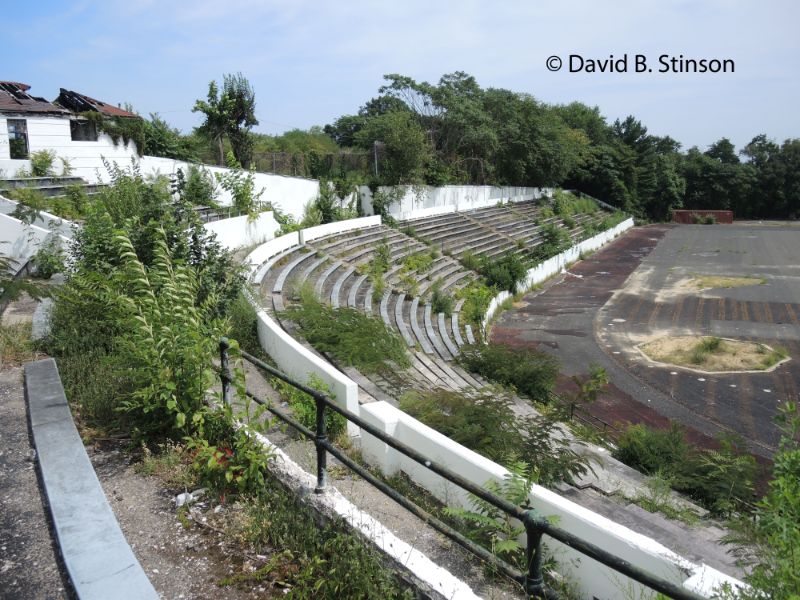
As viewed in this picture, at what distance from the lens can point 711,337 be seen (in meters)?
18.9

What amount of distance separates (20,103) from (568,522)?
22681mm

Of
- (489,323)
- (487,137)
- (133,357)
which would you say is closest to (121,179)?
(133,357)

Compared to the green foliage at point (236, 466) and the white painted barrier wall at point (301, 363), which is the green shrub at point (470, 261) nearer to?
the white painted barrier wall at point (301, 363)

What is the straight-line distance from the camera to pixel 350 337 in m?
8.91

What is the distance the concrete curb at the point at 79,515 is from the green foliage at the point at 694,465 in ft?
19.3

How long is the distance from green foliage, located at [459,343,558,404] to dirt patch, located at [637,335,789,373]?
5.91 meters

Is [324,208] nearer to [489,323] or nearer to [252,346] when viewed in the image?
[489,323]

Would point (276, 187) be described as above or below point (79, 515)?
above

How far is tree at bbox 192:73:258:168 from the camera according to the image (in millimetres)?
23609

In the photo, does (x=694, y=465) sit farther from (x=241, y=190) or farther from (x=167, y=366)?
(x=241, y=190)

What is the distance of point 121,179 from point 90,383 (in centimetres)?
572

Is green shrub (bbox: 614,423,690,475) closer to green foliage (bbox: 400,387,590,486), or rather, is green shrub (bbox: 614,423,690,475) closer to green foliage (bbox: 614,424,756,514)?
green foliage (bbox: 614,424,756,514)

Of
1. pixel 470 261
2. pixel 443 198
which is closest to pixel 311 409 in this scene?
pixel 470 261

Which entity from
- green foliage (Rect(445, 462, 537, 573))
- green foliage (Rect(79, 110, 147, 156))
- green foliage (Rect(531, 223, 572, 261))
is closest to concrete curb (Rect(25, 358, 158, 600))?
green foliage (Rect(445, 462, 537, 573))
